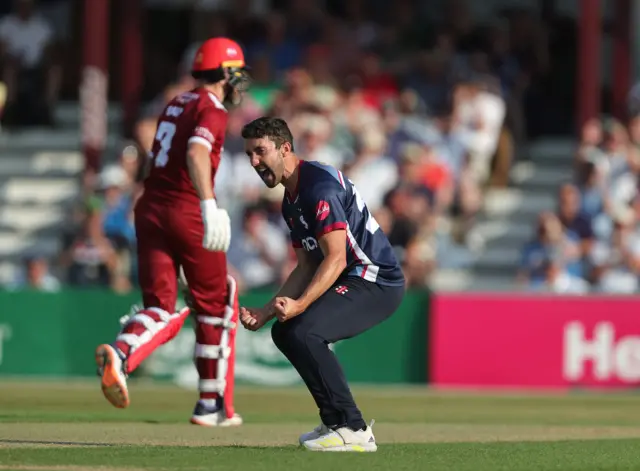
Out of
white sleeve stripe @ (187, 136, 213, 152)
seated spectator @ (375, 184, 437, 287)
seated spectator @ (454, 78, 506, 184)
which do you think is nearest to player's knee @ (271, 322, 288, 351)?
white sleeve stripe @ (187, 136, 213, 152)

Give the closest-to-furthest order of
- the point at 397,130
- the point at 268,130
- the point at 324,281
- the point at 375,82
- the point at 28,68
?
the point at 324,281 < the point at 268,130 < the point at 397,130 < the point at 375,82 < the point at 28,68

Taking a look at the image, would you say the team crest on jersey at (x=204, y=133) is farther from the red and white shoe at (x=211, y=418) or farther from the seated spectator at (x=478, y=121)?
the seated spectator at (x=478, y=121)

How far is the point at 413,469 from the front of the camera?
823 cm

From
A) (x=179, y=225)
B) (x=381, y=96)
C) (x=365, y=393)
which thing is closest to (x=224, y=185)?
(x=381, y=96)

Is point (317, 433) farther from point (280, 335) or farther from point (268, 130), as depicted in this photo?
point (268, 130)

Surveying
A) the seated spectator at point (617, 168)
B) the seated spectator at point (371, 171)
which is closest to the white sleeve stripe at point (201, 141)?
the seated spectator at point (371, 171)

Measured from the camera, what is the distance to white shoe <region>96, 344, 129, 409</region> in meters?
9.58

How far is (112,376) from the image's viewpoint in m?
9.60

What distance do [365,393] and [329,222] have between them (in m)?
6.87

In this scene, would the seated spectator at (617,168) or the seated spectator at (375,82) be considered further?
the seated spectator at (375,82)

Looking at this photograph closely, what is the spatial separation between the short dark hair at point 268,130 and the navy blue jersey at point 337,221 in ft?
0.63

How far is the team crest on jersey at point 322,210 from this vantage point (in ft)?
28.9

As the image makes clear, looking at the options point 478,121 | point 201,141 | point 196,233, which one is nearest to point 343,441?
point 196,233

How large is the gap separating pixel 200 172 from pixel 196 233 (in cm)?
60
